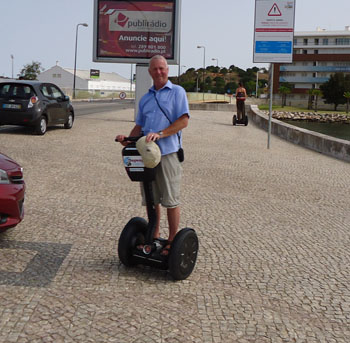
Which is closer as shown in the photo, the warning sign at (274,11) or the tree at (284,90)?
the warning sign at (274,11)

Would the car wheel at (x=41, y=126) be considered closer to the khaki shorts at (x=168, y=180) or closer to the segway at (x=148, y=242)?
the segway at (x=148, y=242)

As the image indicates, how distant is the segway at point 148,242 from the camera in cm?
428

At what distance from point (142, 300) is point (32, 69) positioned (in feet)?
277

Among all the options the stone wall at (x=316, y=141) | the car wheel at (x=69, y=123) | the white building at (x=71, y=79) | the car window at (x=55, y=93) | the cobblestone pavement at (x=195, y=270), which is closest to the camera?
the cobblestone pavement at (x=195, y=270)

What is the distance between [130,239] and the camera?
4.53 metres

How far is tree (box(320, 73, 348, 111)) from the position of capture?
10188cm

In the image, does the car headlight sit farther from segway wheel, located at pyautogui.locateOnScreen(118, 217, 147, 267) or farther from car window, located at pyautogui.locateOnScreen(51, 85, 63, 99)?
car window, located at pyautogui.locateOnScreen(51, 85, 63, 99)

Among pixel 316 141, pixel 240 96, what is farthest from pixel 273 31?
pixel 240 96

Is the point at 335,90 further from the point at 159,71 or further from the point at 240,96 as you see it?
the point at 159,71

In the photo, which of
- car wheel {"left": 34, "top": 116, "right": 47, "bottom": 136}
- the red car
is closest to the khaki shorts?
the red car

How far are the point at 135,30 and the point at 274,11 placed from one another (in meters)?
7.89

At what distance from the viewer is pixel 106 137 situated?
16.5m

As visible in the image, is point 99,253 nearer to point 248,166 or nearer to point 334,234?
point 334,234

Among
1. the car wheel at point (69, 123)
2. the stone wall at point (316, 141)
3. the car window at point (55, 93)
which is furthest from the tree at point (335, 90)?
the car window at point (55, 93)
